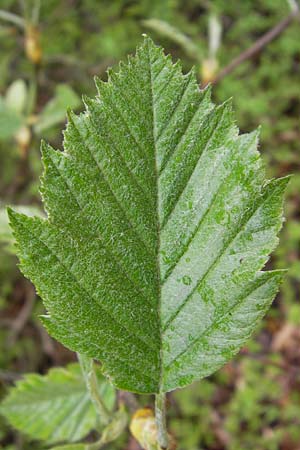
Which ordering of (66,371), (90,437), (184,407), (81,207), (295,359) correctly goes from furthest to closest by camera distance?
(295,359)
(184,407)
(90,437)
(66,371)
(81,207)

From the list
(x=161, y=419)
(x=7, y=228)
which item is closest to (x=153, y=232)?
(x=161, y=419)

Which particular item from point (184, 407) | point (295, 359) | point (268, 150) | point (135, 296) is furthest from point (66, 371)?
point (268, 150)

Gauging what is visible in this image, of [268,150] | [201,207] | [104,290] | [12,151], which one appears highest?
[268,150]

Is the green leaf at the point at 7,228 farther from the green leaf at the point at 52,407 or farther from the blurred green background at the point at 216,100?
the blurred green background at the point at 216,100

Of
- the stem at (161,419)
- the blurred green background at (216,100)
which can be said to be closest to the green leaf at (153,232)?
the stem at (161,419)

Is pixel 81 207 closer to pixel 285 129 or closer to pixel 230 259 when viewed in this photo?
pixel 230 259

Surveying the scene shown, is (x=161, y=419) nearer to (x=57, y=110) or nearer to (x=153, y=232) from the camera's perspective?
(x=153, y=232)

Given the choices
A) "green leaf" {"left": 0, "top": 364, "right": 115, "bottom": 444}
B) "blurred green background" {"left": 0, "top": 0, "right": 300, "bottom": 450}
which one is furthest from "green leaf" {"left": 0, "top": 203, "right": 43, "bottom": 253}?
"blurred green background" {"left": 0, "top": 0, "right": 300, "bottom": 450}
